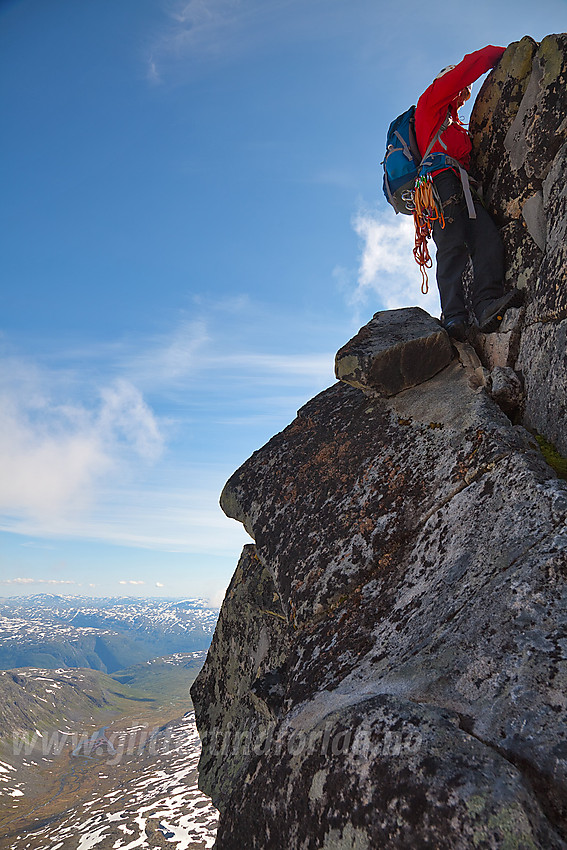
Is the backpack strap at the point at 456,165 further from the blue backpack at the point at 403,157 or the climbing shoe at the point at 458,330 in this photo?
the climbing shoe at the point at 458,330

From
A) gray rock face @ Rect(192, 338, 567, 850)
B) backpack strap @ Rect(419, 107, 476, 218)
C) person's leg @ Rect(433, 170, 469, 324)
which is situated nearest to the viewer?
gray rock face @ Rect(192, 338, 567, 850)

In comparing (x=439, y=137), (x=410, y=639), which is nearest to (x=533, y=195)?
(x=439, y=137)

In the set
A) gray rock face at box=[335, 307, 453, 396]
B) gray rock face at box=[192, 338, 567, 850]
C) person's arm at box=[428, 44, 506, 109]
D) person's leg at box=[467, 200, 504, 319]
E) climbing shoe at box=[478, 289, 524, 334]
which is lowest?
gray rock face at box=[192, 338, 567, 850]

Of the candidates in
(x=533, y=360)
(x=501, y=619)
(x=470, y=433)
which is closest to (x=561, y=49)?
(x=533, y=360)

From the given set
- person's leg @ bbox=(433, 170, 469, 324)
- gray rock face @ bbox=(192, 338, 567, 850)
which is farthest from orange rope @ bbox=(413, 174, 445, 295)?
gray rock face @ bbox=(192, 338, 567, 850)

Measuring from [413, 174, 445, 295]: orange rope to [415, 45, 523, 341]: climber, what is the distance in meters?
0.20

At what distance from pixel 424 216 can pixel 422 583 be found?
24.9 feet

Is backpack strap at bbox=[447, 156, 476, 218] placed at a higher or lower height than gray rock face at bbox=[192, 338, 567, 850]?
higher

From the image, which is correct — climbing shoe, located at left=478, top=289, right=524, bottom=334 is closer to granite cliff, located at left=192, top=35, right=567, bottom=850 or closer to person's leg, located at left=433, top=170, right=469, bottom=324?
granite cliff, located at left=192, top=35, right=567, bottom=850

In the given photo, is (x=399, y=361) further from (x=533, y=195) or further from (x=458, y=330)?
(x=533, y=195)

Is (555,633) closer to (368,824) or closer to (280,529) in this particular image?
(368,824)

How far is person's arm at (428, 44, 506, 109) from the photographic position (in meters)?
9.17

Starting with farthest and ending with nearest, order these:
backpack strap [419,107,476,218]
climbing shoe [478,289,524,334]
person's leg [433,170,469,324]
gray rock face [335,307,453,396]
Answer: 1. person's leg [433,170,469,324]
2. backpack strap [419,107,476,218]
3. gray rock face [335,307,453,396]
4. climbing shoe [478,289,524,334]

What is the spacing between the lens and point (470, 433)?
6.63 meters
